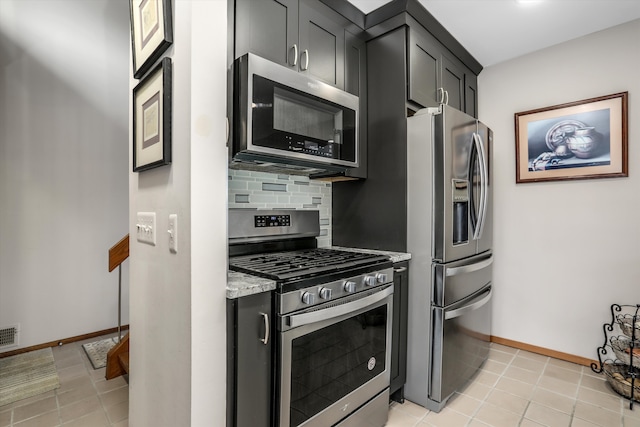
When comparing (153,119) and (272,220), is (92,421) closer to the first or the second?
(272,220)

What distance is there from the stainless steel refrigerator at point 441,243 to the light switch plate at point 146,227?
57.2 inches

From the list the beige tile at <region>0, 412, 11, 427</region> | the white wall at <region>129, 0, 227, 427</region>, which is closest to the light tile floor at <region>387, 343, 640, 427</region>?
the white wall at <region>129, 0, 227, 427</region>

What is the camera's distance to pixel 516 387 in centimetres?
225

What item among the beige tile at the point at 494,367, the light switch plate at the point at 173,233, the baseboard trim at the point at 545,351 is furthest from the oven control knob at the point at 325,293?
the baseboard trim at the point at 545,351

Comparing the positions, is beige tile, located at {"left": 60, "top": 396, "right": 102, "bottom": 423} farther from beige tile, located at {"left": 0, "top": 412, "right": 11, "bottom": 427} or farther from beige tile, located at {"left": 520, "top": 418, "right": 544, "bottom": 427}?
beige tile, located at {"left": 520, "top": 418, "right": 544, "bottom": 427}

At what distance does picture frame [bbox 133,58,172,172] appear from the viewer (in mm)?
1269

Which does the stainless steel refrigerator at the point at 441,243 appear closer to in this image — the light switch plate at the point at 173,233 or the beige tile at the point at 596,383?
the beige tile at the point at 596,383

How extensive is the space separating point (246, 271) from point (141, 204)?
2.06 feet

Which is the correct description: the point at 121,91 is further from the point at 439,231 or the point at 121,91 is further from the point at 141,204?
the point at 439,231

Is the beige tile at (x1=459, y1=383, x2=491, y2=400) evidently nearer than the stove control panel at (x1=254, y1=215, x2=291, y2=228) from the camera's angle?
No

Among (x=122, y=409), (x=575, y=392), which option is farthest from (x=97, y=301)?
(x=575, y=392)

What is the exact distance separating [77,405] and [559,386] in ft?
10.4

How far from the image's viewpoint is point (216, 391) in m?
1.19

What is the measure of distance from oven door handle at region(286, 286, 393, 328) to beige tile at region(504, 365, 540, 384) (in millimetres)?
1381
